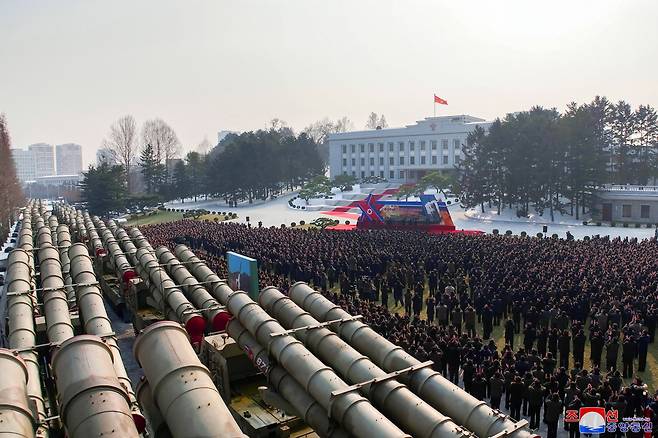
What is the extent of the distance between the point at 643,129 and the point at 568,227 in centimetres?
2062

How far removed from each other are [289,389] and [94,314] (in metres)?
5.50

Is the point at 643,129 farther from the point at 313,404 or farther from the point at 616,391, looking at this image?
the point at 313,404

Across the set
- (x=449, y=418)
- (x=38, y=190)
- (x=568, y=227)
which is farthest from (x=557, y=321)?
(x=38, y=190)

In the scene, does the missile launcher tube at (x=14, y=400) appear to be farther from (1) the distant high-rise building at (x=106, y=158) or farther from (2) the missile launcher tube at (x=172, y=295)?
(1) the distant high-rise building at (x=106, y=158)

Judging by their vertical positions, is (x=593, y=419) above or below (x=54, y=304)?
below

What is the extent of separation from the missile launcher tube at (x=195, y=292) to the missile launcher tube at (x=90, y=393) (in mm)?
4773

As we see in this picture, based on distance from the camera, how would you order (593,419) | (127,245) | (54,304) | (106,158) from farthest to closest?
(106,158), (127,245), (54,304), (593,419)

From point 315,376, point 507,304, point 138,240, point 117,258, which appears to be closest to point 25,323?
point 315,376

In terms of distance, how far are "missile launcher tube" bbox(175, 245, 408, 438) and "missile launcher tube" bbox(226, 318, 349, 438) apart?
0.19m

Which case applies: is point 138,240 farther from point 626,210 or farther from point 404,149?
point 404,149

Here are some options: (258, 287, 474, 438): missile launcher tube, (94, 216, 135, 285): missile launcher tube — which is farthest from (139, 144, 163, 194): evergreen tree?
(258, 287, 474, 438): missile launcher tube

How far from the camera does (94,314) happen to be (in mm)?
11680

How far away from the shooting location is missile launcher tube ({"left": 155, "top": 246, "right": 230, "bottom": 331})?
12523 mm

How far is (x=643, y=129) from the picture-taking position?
179 feet
